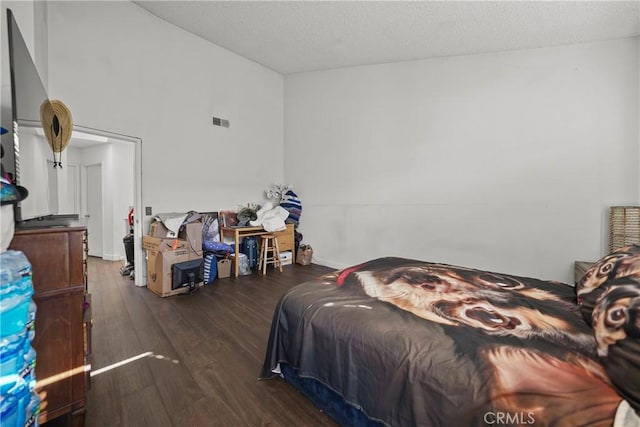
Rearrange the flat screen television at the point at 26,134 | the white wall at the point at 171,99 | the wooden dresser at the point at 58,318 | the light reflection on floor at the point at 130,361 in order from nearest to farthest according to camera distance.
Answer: the wooden dresser at the point at 58,318 < the flat screen television at the point at 26,134 < the light reflection on floor at the point at 130,361 < the white wall at the point at 171,99

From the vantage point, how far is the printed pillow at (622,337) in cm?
79

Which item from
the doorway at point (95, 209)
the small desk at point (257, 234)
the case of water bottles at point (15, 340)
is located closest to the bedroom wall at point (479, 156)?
the small desk at point (257, 234)

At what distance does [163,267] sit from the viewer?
3.14m

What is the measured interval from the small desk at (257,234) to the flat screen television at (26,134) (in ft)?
7.72

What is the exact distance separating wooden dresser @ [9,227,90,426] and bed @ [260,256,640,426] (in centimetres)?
97

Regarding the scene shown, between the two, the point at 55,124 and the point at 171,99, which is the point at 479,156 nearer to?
the point at 171,99

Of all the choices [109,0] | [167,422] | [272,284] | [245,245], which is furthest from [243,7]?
[167,422]

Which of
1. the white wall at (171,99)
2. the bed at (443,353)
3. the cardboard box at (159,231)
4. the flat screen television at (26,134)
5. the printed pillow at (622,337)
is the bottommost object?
the bed at (443,353)

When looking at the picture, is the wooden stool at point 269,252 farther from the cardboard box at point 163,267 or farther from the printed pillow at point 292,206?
the cardboard box at point 163,267

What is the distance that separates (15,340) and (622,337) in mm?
2082

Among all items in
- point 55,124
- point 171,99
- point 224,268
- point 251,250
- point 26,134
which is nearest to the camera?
point 26,134

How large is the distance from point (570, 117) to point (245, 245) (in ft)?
15.5

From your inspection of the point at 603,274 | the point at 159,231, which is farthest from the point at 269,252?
the point at 603,274

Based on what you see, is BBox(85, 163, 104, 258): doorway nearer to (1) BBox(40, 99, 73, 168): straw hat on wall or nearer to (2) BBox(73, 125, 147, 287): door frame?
(2) BBox(73, 125, 147, 287): door frame
